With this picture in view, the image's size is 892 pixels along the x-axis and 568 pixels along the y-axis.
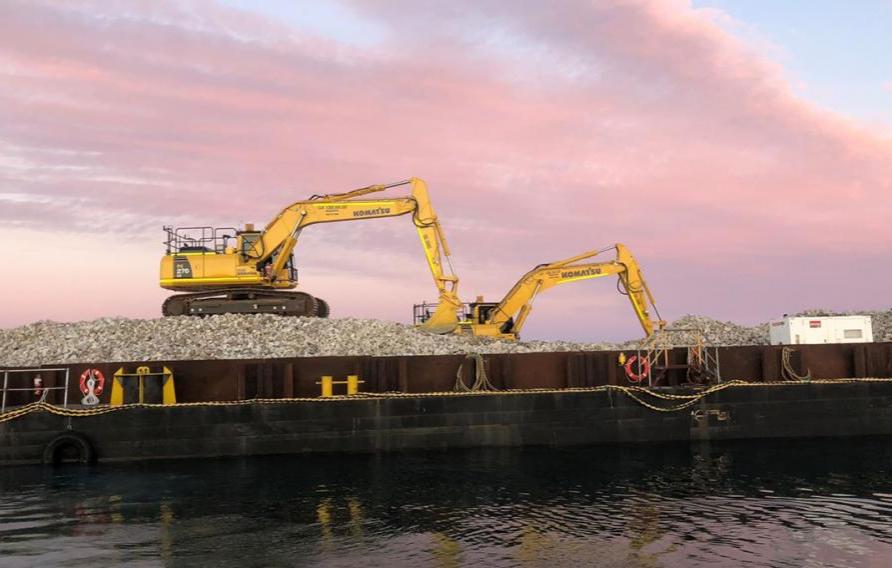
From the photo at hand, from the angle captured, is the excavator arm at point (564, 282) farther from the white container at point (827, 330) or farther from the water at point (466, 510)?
the water at point (466, 510)

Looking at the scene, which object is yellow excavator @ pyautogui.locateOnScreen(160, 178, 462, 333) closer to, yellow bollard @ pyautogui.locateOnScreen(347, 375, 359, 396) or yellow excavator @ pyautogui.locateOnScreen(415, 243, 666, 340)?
yellow excavator @ pyautogui.locateOnScreen(415, 243, 666, 340)

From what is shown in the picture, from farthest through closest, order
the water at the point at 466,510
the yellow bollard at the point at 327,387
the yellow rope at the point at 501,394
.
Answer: the yellow bollard at the point at 327,387, the yellow rope at the point at 501,394, the water at the point at 466,510

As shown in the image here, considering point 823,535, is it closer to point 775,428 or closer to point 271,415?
point 775,428

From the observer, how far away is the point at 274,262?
107ft

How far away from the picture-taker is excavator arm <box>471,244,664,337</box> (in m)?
32.0

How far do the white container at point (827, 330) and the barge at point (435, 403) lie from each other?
7.03 ft

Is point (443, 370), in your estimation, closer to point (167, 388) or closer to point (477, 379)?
point (477, 379)

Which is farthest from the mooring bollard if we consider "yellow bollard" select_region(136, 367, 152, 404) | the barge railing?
the barge railing

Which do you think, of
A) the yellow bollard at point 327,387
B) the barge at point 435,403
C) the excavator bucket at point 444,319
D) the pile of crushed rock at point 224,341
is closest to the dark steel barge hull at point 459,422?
the barge at point 435,403

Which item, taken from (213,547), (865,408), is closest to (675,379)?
(865,408)

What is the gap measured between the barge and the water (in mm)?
930

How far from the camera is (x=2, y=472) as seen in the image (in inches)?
691

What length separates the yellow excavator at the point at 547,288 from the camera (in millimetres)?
32000

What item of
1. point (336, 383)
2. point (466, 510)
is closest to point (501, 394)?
point (336, 383)
